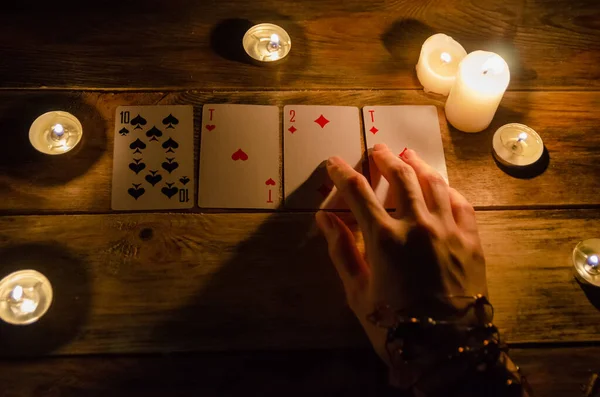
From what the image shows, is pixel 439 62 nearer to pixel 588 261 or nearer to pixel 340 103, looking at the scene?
pixel 340 103

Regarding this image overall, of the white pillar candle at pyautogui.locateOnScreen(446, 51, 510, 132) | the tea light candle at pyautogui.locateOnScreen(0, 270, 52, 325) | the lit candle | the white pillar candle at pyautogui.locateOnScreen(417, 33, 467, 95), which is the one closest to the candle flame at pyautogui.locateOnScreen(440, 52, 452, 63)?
the white pillar candle at pyautogui.locateOnScreen(417, 33, 467, 95)

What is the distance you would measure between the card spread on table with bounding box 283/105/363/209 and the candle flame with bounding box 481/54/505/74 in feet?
1.04

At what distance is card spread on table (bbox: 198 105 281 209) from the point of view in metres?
1.17

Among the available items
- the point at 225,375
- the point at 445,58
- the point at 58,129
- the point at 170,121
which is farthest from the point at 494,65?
the point at 58,129

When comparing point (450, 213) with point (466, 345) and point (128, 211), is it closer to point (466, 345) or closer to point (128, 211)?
point (466, 345)

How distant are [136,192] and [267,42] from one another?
53 cm

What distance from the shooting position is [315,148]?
1224 mm

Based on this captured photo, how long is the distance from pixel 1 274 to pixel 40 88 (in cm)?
48

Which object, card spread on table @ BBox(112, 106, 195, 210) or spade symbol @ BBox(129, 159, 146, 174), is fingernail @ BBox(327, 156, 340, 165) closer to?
card spread on table @ BBox(112, 106, 195, 210)

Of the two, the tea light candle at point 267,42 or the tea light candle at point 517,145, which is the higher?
the tea light candle at point 267,42

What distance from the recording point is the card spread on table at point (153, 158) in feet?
3.80

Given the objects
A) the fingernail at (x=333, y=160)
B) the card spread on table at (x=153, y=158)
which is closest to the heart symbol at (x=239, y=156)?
the card spread on table at (x=153, y=158)

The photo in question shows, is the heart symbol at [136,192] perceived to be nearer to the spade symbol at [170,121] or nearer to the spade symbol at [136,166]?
the spade symbol at [136,166]

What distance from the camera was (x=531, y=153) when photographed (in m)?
1.23
